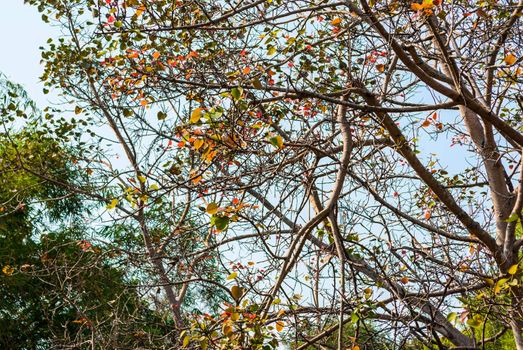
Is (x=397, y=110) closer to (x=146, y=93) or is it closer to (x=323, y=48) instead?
(x=323, y=48)

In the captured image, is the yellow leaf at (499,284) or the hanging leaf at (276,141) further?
the yellow leaf at (499,284)

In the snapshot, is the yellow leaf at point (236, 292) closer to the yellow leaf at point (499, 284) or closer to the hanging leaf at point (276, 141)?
the hanging leaf at point (276, 141)

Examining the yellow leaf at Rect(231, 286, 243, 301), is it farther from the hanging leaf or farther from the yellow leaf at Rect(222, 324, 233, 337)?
the hanging leaf

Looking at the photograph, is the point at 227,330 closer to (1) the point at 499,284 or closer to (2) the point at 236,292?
(2) the point at 236,292

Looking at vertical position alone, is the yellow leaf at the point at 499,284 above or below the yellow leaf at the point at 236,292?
below

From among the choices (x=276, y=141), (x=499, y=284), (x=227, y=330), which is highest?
(x=276, y=141)

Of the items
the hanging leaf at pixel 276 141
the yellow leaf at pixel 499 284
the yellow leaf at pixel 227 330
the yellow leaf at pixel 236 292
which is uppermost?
the hanging leaf at pixel 276 141

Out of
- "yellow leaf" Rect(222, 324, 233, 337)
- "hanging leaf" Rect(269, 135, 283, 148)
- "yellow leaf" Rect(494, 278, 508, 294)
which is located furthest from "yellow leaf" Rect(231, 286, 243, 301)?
"yellow leaf" Rect(494, 278, 508, 294)

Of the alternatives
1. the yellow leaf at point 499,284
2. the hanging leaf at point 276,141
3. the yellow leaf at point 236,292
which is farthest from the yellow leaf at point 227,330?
the yellow leaf at point 499,284

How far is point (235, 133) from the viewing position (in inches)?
169

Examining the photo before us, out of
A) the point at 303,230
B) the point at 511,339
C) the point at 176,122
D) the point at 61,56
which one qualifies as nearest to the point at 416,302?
the point at 303,230

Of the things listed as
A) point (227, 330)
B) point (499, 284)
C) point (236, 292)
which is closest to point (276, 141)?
point (236, 292)

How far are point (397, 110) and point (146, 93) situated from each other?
2.68 meters

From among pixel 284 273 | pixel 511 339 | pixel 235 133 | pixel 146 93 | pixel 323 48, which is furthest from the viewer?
pixel 511 339
